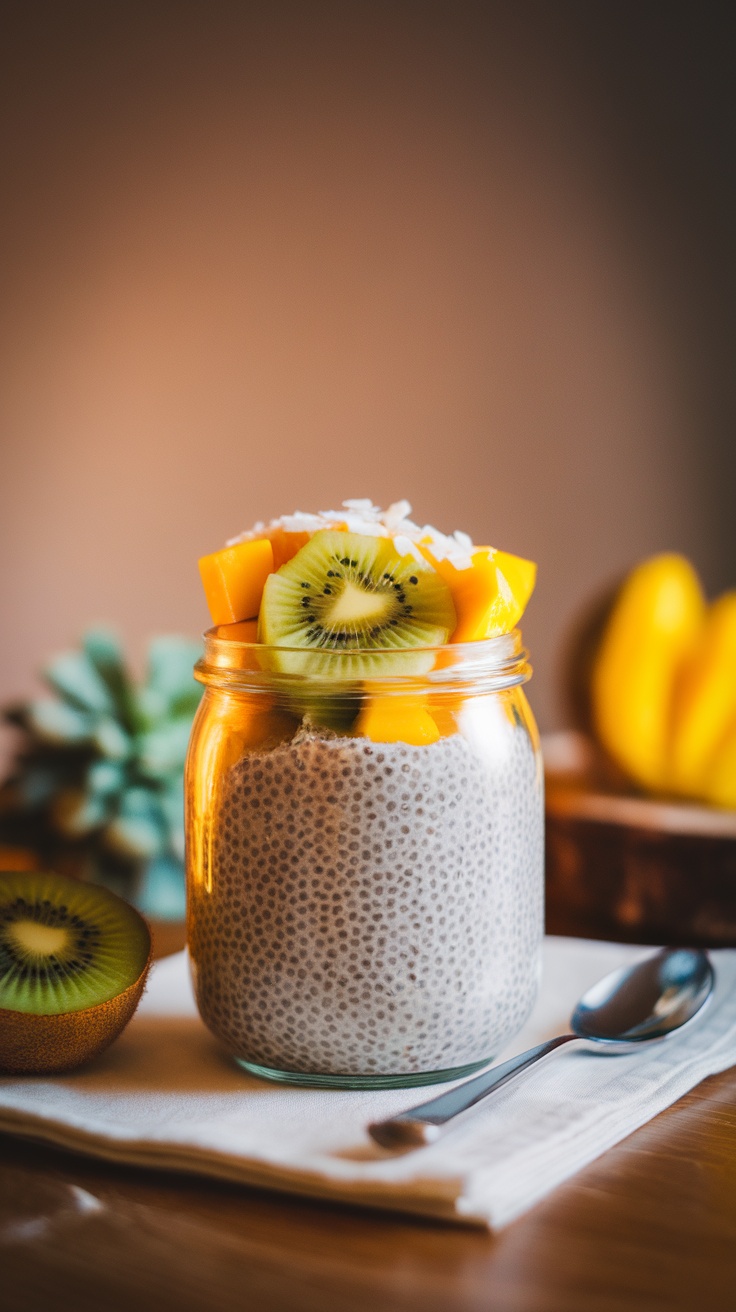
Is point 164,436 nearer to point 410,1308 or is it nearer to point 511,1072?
point 511,1072

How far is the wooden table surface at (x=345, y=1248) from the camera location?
16.3 inches

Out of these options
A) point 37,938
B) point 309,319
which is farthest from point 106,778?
point 309,319

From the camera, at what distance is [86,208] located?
121cm

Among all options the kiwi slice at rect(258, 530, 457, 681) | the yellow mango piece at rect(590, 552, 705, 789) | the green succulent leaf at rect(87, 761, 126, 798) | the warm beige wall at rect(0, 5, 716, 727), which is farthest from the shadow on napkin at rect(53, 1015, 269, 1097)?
the warm beige wall at rect(0, 5, 716, 727)

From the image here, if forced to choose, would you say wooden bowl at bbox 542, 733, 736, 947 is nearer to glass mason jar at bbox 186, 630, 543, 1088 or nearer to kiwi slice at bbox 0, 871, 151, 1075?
glass mason jar at bbox 186, 630, 543, 1088

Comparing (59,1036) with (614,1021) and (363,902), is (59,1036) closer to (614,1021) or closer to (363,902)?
(363,902)

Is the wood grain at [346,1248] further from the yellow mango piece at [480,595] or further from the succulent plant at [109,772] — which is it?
the succulent plant at [109,772]

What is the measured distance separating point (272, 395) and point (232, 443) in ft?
0.24

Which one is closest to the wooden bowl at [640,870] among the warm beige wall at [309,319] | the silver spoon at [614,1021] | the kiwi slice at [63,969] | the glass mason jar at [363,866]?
the silver spoon at [614,1021]

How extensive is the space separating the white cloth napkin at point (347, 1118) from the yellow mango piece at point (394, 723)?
169mm

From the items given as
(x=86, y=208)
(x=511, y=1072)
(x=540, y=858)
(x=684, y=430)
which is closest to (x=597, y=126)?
(x=684, y=430)

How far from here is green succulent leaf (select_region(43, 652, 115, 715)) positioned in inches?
39.0

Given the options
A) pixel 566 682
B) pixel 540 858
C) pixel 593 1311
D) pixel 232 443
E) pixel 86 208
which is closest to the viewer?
pixel 593 1311

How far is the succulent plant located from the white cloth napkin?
0.29 meters
